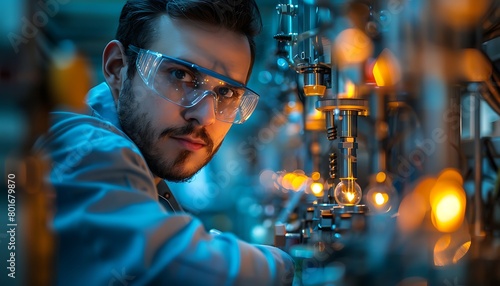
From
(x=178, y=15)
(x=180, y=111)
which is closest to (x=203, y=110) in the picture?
(x=180, y=111)

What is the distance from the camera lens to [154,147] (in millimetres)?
1047

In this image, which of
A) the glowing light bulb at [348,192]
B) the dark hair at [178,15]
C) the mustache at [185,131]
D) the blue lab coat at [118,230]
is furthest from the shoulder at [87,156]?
the glowing light bulb at [348,192]

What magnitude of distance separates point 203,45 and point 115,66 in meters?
0.21

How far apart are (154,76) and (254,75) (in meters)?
0.48

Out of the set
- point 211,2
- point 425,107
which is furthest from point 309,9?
point 425,107

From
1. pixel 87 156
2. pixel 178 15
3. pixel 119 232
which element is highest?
pixel 178 15

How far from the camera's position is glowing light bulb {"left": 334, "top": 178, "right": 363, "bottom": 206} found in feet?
3.54

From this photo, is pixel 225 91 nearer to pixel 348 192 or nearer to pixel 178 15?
pixel 178 15

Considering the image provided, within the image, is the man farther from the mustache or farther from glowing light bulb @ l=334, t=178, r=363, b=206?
glowing light bulb @ l=334, t=178, r=363, b=206

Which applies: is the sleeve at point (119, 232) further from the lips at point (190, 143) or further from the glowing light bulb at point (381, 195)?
the glowing light bulb at point (381, 195)

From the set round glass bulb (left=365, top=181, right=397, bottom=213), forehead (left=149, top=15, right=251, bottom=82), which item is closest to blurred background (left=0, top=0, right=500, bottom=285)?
round glass bulb (left=365, top=181, right=397, bottom=213)

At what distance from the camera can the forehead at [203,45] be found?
1017 mm

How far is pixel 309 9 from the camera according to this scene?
3.42 ft

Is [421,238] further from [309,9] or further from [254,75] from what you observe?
[254,75]
